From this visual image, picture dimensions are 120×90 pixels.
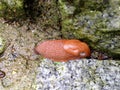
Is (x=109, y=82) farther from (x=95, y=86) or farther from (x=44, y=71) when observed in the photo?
(x=44, y=71)

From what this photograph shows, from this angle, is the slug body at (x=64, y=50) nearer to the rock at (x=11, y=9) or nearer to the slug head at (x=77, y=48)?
the slug head at (x=77, y=48)

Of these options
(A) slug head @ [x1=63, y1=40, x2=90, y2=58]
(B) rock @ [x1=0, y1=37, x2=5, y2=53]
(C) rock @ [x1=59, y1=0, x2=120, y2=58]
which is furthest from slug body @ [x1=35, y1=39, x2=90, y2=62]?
(B) rock @ [x1=0, y1=37, x2=5, y2=53]

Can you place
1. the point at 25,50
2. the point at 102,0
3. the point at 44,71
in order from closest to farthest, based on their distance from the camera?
the point at 102,0
the point at 44,71
the point at 25,50

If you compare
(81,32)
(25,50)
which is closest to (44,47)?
(25,50)

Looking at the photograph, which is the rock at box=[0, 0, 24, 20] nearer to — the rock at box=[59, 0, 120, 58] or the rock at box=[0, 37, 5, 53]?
the rock at box=[0, 37, 5, 53]

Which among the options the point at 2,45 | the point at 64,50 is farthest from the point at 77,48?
the point at 2,45

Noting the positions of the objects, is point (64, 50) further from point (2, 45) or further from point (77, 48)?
point (2, 45)
